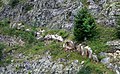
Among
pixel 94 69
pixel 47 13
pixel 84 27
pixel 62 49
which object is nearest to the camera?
pixel 94 69

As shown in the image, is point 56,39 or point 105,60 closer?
point 105,60

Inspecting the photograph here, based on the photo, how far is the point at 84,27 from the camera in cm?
3944

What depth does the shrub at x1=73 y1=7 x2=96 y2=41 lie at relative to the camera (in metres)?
39.4

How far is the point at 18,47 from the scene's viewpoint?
47.1m

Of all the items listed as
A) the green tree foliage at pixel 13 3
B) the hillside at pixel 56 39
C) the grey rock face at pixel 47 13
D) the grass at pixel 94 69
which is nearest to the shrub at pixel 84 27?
the hillside at pixel 56 39

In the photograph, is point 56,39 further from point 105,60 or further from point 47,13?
point 105,60

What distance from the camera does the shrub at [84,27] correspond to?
39438mm

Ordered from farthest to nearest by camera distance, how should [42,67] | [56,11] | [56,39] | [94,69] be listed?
[56,11], [56,39], [42,67], [94,69]

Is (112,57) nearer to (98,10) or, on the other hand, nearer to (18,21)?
(98,10)

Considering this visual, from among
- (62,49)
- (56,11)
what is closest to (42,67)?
(62,49)

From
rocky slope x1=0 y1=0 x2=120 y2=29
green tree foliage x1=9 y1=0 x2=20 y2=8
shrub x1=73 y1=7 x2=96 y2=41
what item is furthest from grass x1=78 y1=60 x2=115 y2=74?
green tree foliage x1=9 y1=0 x2=20 y2=8

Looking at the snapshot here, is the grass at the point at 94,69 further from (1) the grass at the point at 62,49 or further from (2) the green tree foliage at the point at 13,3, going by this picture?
(2) the green tree foliage at the point at 13,3

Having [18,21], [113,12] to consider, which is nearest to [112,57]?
[113,12]

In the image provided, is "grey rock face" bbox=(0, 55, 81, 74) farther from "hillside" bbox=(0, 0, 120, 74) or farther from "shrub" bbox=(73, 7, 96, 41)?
"shrub" bbox=(73, 7, 96, 41)
